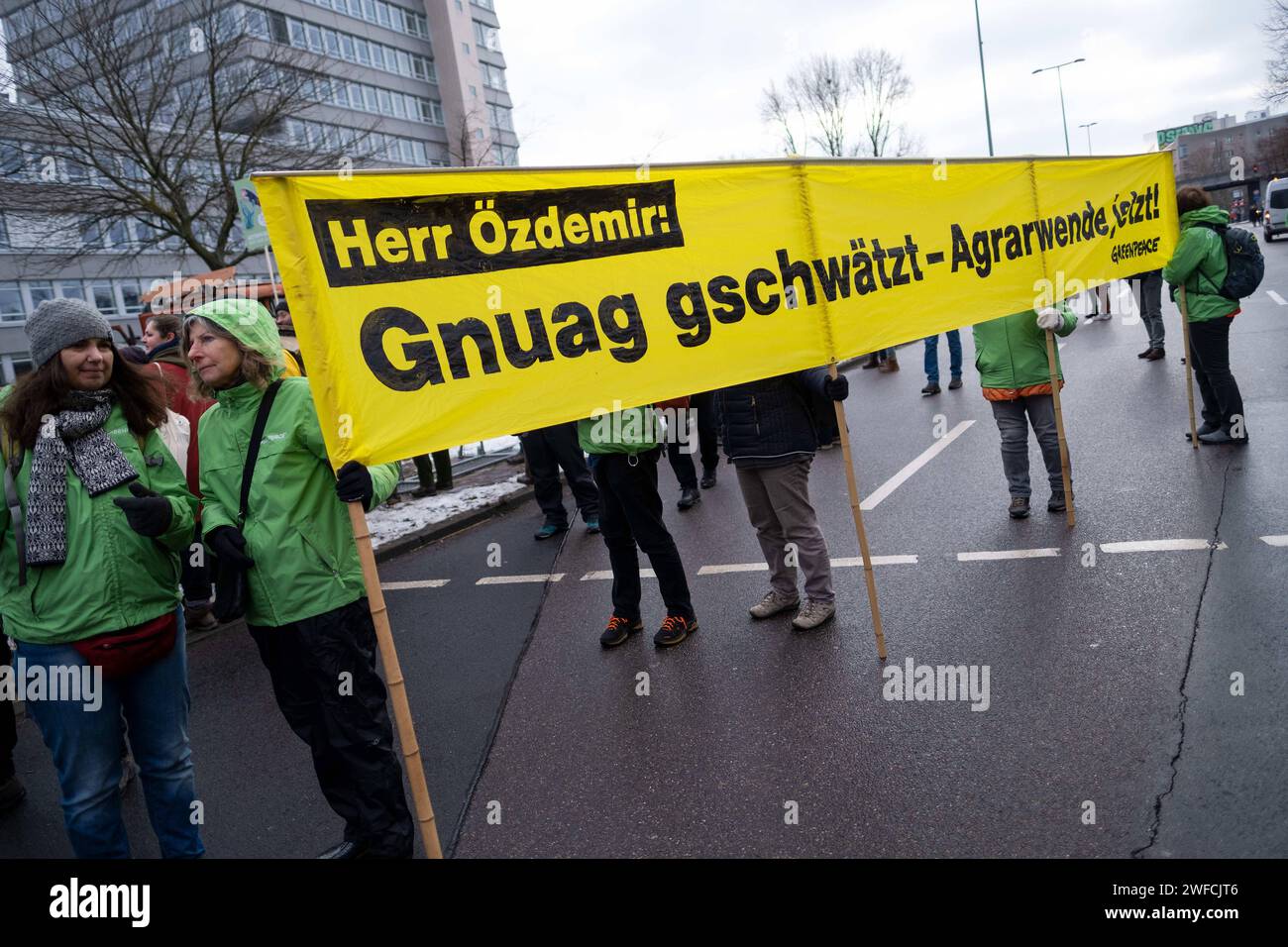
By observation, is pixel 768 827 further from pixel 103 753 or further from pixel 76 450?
pixel 76 450

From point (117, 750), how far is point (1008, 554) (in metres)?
4.82

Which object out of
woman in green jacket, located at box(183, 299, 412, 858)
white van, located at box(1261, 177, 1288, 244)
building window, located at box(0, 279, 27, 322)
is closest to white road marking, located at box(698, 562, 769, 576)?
woman in green jacket, located at box(183, 299, 412, 858)

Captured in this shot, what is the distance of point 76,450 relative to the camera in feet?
9.88

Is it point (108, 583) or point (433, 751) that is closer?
point (108, 583)

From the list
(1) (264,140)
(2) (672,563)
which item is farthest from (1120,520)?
(1) (264,140)

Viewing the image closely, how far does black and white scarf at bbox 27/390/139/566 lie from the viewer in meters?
2.92

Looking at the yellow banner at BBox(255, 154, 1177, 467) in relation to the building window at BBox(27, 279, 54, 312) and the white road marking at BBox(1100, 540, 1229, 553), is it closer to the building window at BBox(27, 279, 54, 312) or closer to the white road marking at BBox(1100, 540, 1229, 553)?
the white road marking at BBox(1100, 540, 1229, 553)

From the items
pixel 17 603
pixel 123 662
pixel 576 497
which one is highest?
pixel 17 603

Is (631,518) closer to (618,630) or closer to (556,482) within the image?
(618,630)

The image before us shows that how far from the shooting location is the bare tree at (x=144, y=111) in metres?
14.6

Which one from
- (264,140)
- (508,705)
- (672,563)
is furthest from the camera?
(264,140)

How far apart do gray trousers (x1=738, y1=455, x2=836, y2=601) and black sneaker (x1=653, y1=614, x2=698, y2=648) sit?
0.66 meters
